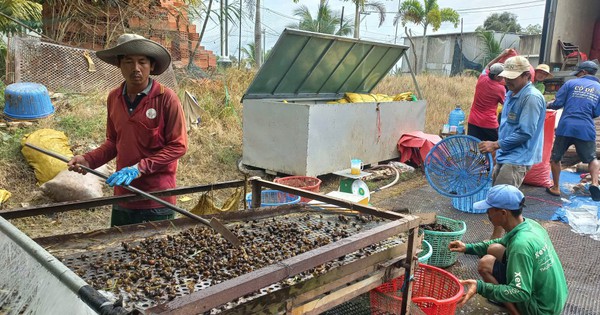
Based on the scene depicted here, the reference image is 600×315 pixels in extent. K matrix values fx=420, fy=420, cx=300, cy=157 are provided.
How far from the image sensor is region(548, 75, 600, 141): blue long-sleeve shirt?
5.72 meters

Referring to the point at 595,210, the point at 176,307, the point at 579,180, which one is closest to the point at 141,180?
the point at 176,307

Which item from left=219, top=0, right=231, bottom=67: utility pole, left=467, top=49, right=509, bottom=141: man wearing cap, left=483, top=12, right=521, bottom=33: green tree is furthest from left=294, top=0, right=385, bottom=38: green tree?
left=483, top=12, right=521, bottom=33: green tree

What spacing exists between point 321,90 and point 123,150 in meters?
5.74

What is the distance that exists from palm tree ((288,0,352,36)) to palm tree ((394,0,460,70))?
16.3 feet

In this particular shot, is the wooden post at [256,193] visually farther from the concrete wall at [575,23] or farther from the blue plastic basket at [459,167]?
the concrete wall at [575,23]

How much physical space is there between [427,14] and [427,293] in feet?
80.8

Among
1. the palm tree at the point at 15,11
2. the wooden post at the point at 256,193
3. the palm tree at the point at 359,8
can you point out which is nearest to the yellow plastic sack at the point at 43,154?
the palm tree at the point at 15,11

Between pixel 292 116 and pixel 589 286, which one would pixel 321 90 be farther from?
pixel 589 286

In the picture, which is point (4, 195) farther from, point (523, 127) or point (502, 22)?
point (502, 22)

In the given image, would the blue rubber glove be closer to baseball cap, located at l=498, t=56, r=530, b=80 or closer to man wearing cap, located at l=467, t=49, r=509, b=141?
baseball cap, located at l=498, t=56, r=530, b=80

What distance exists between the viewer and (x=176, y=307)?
1304 mm

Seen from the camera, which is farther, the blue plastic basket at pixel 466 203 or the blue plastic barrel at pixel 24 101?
the blue plastic barrel at pixel 24 101

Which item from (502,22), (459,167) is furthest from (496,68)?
(502,22)

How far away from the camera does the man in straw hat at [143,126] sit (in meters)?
2.61
